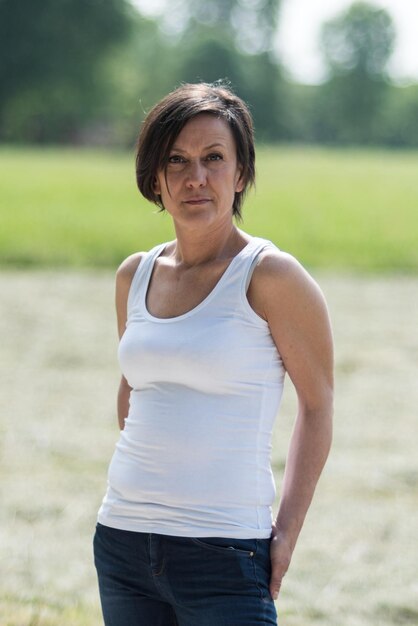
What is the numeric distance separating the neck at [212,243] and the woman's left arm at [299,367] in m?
0.13

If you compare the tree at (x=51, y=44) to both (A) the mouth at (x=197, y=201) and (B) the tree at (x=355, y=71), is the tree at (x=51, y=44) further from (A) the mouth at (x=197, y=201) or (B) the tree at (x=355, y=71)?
(A) the mouth at (x=197, y=201)

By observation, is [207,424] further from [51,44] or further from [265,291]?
[51,44]

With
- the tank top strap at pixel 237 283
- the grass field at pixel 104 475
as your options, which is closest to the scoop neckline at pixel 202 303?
the tank top strap at pixel 237 283

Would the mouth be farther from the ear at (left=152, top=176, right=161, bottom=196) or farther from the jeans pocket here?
the jeans pocket

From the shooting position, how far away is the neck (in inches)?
78.4

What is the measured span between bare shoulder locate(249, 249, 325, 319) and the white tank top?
21 mm

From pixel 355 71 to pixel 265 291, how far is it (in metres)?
101

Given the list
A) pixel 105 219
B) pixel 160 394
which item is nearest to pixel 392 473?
pixel 160 394

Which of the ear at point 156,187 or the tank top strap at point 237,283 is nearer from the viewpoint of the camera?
the tank top strap at point 237,283

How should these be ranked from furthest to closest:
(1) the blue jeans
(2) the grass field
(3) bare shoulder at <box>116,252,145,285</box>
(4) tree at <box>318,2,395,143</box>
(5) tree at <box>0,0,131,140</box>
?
(4) tree at <box>318,2,395,143</box> → (5) tree at <box>0,0,131,140</box> → (2) the grass field → (3) bare shoulder at <box>116,252,145,285</box> → (1) the blue jeans

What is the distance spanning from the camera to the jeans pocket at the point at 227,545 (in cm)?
181

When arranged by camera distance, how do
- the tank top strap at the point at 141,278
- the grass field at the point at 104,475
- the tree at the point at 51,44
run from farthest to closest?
the tree at the point at 51,44 → the grass field at the point at 104,475 → the tank top strap at the point at 141,278

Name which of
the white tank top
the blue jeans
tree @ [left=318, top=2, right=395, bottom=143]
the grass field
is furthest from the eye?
tree @ [left=318, top=2, right=395, bottom=143]

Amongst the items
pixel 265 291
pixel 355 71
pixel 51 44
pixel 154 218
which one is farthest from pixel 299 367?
pixel 355 71
